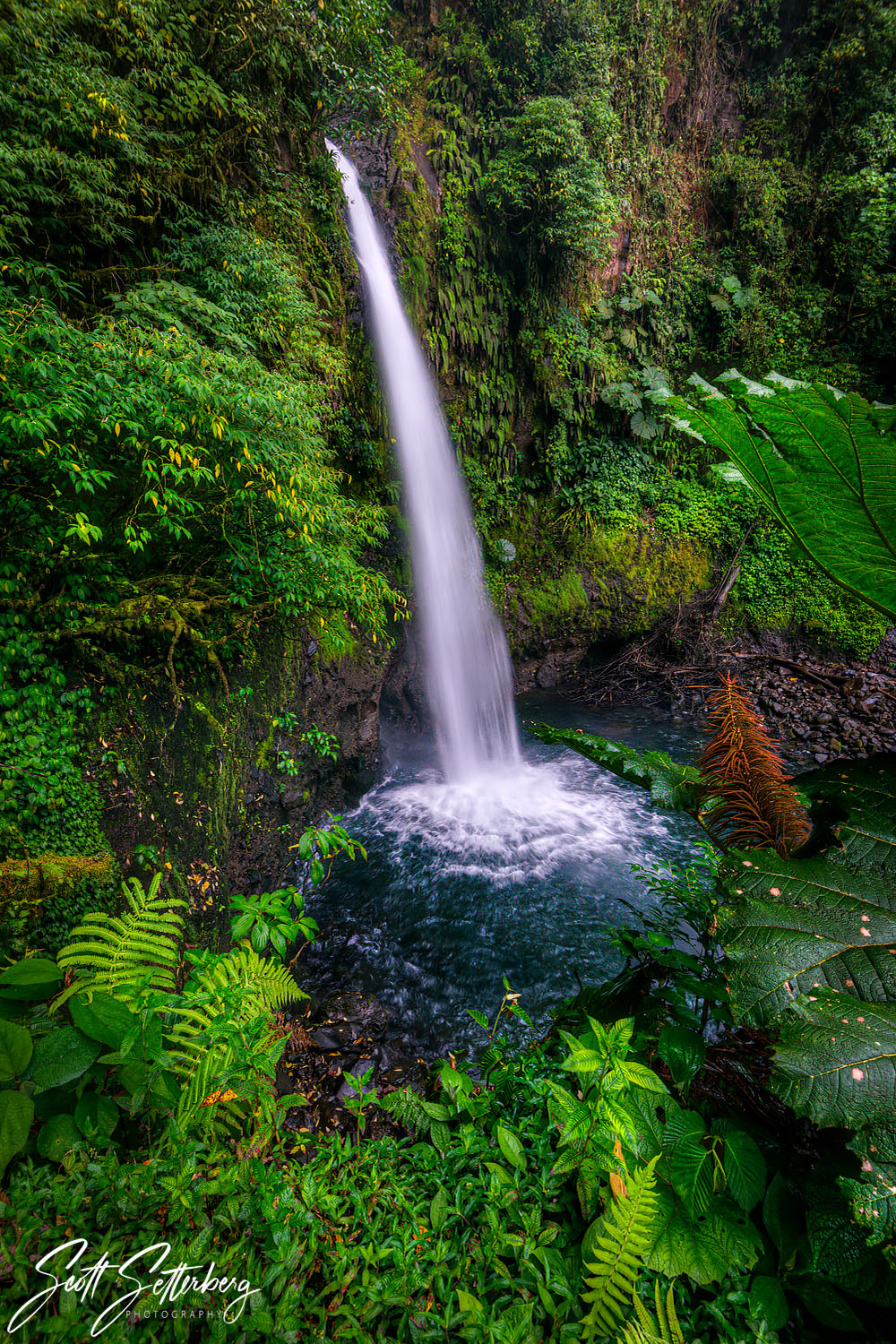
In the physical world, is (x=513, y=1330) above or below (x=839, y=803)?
below

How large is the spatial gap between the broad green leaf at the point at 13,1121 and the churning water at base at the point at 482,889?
2102 millimetres

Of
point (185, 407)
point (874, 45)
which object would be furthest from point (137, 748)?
point (874, 45)

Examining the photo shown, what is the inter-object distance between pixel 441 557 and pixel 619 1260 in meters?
7.80

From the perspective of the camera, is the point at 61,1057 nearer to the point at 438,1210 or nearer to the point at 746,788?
the point at 438,1210

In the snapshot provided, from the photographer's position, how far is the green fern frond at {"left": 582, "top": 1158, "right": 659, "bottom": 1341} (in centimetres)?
98

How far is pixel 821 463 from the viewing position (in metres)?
1.29

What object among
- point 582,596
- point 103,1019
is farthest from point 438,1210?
point 582,596

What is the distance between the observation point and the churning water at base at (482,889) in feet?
11.9

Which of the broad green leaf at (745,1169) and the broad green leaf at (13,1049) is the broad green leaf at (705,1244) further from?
the broad green leaf at (13,1049)

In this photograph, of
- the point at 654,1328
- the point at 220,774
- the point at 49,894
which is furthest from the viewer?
the point at 220,774

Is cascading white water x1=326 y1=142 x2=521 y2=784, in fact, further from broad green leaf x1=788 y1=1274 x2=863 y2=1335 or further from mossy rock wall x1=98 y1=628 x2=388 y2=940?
broad green leaf x1=788 y1=1274 x2=863 y2=1335

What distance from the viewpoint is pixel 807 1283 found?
103cm

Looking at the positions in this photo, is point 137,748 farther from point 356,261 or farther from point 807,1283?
point 356,261

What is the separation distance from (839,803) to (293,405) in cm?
365
